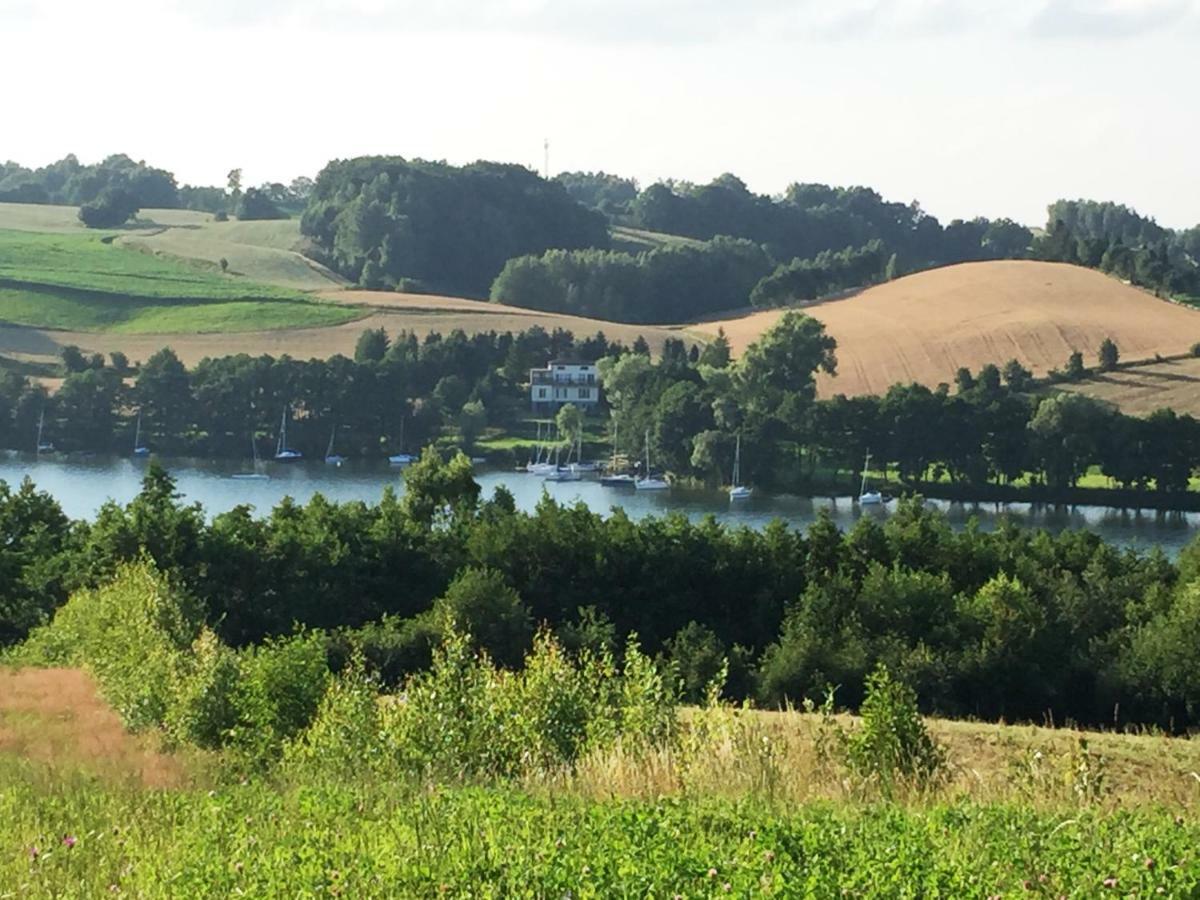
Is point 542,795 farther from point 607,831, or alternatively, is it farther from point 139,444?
point 139,444

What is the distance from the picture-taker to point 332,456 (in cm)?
7531

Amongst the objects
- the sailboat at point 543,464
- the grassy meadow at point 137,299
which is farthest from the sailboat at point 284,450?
the grassy meadow at point 137,299

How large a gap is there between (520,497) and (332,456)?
15.3 m

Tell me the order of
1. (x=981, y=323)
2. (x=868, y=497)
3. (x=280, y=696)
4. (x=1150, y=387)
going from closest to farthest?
(x=280, y=696) < (x=868, y=497) < (x=1150, y=387) < (x=981, y=323)

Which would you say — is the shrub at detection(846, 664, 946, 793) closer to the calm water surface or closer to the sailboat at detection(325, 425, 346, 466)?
the calm water surface

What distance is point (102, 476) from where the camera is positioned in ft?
223

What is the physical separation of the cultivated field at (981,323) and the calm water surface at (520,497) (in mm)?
18386

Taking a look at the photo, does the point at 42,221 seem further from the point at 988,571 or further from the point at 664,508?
the point at 988,571

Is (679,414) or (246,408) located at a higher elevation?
(679,414)

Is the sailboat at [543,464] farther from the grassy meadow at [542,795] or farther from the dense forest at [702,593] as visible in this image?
the grassy meadow at [542,795]

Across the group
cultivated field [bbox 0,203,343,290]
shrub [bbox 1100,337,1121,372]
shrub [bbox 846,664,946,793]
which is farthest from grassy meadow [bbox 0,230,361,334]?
shrub [bbox 846,664,946,793]

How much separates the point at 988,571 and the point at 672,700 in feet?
68.5

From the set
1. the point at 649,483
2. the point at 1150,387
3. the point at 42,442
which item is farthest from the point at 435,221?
the point at 1150,387

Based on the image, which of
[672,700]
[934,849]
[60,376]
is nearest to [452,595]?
[672,700]
